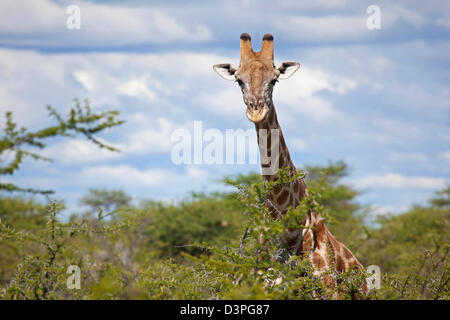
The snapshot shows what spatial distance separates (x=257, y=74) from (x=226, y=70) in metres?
0.82

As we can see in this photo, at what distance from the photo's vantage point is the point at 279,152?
6.42 m

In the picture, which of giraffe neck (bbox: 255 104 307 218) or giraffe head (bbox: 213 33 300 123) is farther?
giraffe neck (bbox: 255 104 307 218)

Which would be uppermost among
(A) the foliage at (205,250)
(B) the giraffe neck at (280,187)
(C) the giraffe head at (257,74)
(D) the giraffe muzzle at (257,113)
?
(C) the giraffe head at (257,74)

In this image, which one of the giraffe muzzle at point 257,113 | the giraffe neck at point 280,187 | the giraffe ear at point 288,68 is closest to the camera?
the giraffe muzzle at point 257,113

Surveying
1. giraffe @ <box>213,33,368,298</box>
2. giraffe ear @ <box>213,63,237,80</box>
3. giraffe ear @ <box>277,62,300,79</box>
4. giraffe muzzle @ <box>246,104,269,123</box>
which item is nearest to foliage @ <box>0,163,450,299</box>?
giraffe @ <box>213,33,368,298</box>

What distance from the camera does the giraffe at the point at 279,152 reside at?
599 cm

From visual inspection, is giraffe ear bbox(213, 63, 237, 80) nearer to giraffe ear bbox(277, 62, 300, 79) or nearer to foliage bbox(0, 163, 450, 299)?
giraffe ear bbox(277, 62, 300, 79)

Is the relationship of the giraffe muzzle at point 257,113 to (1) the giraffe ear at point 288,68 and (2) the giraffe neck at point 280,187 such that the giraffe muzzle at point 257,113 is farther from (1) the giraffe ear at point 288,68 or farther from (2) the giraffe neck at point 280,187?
(1) the giraffe ear at point 288,68

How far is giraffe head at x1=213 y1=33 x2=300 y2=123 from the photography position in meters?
5.96

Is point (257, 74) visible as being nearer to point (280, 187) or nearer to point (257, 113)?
point (257, 113)

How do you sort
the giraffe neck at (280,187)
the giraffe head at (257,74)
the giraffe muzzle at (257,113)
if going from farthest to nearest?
the giraffe neck at (280,187), the giraffe head at (257,74), the giraffe muzzle at (257,113)

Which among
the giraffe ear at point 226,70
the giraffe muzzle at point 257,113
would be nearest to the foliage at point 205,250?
the giraffe muzzle at point 257,113

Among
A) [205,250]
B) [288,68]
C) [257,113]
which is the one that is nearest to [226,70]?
[288,68]
